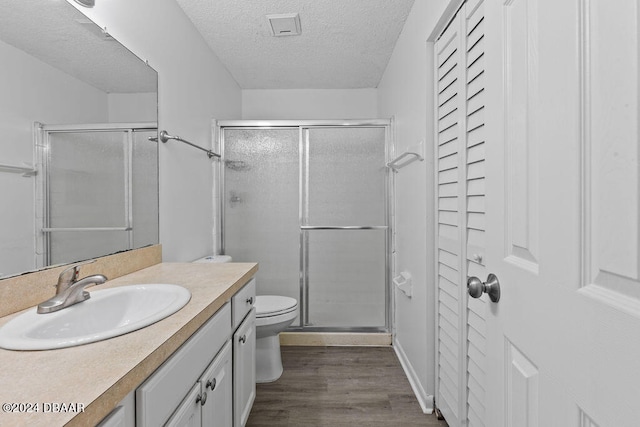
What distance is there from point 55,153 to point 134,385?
87cm

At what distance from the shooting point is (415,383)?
2.03 metres

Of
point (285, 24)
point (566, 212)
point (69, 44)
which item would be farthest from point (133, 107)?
point (566, 212)

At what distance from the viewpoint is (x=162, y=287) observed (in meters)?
1.18

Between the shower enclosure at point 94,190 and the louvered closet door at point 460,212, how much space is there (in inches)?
57.1

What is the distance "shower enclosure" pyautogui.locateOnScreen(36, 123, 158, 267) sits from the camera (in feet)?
3.56

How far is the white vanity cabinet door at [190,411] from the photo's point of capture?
847 mm

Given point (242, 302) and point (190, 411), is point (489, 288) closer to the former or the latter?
point (190, 411)

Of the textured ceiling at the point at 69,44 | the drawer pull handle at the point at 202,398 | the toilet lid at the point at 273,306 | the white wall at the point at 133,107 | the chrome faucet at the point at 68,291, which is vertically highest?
the textured ceiling at the point at 69,44

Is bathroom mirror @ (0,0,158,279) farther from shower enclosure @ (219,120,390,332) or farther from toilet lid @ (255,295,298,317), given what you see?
shower enclosure @ (219,120,390,332)

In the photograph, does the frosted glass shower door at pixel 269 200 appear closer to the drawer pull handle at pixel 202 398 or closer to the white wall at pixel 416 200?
the white wall at pixel 416 200

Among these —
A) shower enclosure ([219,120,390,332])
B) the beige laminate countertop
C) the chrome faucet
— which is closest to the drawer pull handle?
the beige laminate countertop

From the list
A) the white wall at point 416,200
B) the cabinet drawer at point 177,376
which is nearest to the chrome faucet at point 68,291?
the cabinet drawer at point 177,376

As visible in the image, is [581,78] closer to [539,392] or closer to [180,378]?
[539,392]

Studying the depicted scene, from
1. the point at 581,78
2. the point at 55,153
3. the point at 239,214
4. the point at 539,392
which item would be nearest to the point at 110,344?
the point at 55,153
